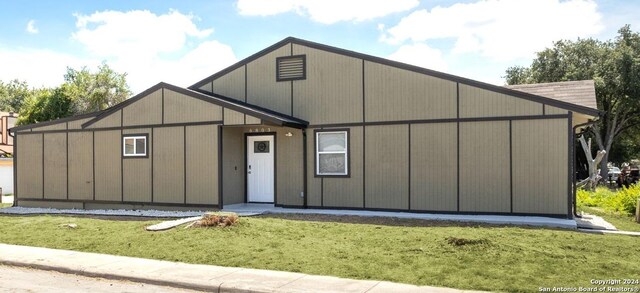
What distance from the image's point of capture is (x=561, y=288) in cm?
651

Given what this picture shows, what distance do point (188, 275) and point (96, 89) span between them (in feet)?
130

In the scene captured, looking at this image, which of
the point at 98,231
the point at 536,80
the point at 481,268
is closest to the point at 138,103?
the point at 98,231

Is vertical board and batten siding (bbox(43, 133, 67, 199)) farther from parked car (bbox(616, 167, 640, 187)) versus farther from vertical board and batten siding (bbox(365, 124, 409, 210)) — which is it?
parked car (bbox(616, 167, 640, 187))

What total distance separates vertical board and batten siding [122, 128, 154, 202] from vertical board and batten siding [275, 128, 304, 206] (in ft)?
12.2

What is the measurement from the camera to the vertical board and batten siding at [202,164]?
593 inches

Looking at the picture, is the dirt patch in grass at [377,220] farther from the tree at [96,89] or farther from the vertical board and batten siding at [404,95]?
the tree at [96,89]

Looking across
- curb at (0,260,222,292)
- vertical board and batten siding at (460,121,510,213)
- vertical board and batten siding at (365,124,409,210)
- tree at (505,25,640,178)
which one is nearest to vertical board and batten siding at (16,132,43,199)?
curb at (0,260,222,292)

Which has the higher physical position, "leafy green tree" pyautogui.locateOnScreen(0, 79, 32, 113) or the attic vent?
"leafy green tree" pyautogui.locateOnScreen(0, 79, 32, 113)

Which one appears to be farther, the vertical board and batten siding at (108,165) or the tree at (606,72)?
the tree at (606,72)

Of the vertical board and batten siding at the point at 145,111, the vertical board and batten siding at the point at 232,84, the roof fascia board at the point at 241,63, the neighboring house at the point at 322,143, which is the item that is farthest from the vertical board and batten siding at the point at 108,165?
the vertical board and batten siding at the point at 232,84

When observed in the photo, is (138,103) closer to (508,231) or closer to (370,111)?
(370,111)

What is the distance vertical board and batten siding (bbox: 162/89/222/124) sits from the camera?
49.5ft

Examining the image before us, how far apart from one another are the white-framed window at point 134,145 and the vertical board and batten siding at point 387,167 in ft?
21.5

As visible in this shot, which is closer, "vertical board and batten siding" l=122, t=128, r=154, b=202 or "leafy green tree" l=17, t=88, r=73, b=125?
"vertical board and batten siding" l=122, t=128, r=154, b=202
